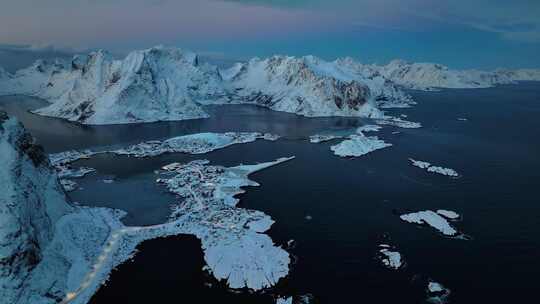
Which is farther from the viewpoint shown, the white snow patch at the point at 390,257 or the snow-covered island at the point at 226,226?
the white snow patch at the point at 390,257

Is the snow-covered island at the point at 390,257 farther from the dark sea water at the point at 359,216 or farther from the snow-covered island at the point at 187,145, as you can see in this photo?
the snow-covered island at the point at 187,145

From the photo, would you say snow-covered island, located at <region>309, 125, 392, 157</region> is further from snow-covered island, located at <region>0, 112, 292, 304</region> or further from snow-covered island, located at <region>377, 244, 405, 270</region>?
snow-covered island, located at <region>377, 244, 405, 270</region>

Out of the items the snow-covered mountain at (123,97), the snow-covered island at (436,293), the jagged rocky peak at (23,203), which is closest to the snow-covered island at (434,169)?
the snow-covered island at (436,293)

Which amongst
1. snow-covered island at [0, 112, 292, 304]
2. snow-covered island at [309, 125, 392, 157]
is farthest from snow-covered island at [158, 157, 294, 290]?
snow-covered island at [309, 125, 392, 157]

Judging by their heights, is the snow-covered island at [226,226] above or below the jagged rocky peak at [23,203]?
below

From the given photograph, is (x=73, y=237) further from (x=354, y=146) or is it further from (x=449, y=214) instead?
(x=354, y=146)

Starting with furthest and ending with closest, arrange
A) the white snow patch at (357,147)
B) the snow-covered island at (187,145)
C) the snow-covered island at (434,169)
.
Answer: the snow-covered island at (187,145)
the white snow patch at (357,147)
the snow-covered island at (434,169)
